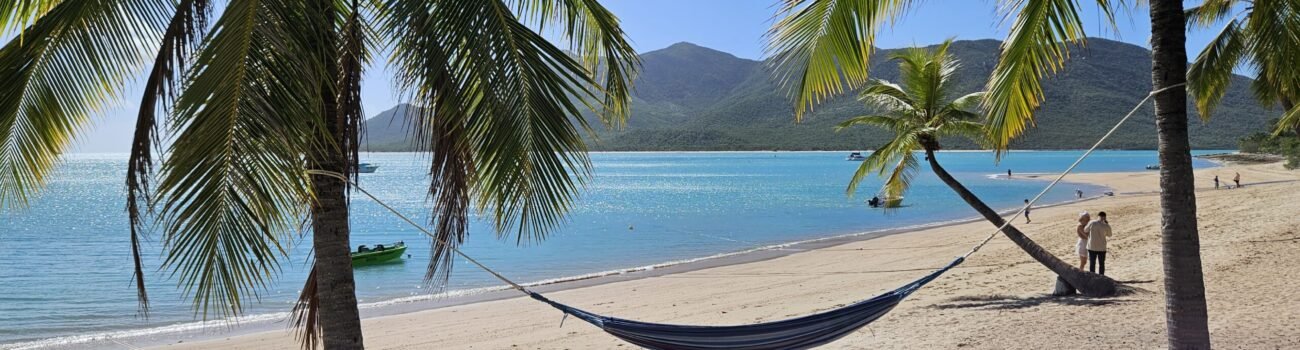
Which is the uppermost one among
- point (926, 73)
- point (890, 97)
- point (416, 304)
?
point (926, 73)

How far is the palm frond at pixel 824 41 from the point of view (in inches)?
129

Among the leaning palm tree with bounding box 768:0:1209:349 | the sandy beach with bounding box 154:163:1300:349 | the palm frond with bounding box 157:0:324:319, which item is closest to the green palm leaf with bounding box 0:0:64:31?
the palm frond with bounding box 157:0:324:319

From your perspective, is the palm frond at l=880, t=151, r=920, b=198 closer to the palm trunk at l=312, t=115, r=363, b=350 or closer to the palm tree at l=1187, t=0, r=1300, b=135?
the palm tree at l=1187, t=0, r=1300, b=135

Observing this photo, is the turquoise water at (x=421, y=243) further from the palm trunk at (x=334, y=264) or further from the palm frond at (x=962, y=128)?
the palm frond at (x=962, y=128)

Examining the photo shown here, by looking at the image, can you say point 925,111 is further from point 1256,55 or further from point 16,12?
point 16,12

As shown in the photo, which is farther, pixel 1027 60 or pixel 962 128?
pixel 962 128

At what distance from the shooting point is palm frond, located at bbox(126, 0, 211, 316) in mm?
2336

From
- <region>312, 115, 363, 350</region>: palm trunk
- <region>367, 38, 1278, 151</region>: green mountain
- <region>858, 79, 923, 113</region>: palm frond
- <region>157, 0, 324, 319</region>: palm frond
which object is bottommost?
<region>312, 115, 363, 350</region>: palm trunk

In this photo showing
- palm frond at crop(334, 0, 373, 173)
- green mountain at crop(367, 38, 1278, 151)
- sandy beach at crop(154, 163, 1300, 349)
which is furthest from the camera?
green mountain at crop(367, 38, 1278, 151)

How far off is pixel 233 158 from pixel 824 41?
91.5 inches

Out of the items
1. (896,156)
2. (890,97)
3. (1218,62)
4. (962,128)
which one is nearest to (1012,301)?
(962,128)

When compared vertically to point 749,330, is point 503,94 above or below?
above

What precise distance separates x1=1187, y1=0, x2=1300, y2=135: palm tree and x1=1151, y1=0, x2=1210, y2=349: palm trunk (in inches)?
75.3

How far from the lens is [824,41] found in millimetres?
3322
